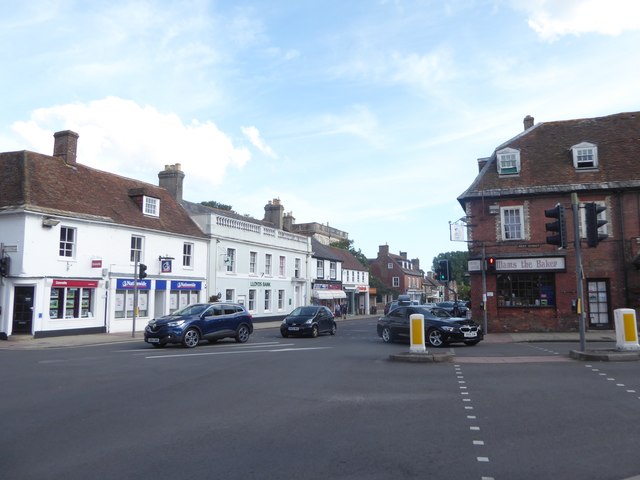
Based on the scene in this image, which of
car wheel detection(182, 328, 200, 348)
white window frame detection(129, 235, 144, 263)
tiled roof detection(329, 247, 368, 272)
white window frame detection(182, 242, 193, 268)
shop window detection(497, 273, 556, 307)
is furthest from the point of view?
tiled roof detection(329, 247, 368, 272)

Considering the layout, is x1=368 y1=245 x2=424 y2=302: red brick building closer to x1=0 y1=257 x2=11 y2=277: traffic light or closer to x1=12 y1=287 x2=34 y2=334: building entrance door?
x1=12 y1=287 x2=34 y2=334: building entrance door

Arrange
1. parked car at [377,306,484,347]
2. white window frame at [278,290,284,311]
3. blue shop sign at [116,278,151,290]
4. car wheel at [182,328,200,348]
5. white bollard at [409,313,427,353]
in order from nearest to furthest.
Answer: white bollard at [409,313,427,353] < parked car at [377,306,484,347] < car wheel at [182,328,200,348] < blue shop sign at [116,278,151,290] < white window frame at [278,290,284,311]

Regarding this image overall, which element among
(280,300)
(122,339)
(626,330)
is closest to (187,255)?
(122,339)

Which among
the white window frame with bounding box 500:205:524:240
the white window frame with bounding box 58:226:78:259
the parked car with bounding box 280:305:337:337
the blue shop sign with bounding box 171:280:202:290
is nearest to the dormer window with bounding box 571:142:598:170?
the white window frame with bounding box 500:205:524:240

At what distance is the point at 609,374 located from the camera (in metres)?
11.0

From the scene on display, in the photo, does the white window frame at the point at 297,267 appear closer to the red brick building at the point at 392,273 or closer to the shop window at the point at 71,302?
the shop window at the point at 71,302

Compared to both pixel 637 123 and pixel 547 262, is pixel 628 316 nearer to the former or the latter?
pixel 547 262

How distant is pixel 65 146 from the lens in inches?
1116

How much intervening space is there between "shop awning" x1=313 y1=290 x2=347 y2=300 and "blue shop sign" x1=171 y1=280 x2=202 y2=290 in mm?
16185

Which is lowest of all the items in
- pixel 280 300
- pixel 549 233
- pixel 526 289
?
pixel 280 300

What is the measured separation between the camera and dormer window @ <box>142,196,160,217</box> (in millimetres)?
30236

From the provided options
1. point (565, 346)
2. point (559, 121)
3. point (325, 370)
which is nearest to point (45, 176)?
point (325, 370)

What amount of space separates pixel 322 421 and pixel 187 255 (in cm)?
2620

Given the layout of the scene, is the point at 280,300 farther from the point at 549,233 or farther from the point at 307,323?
the point at 549,233
